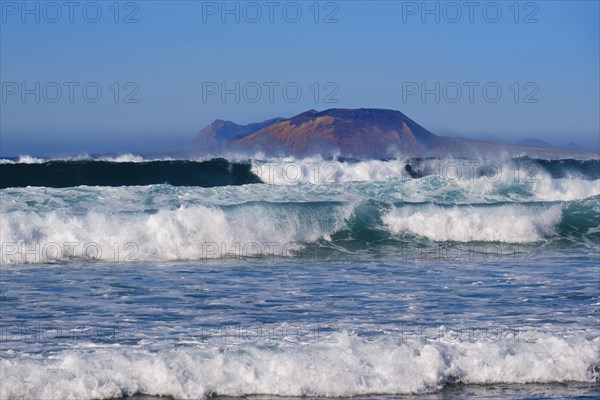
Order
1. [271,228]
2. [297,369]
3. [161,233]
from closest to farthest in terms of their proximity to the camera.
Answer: [297,369], [161,233], [271,228]

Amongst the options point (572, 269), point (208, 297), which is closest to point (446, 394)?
point (208, 297)

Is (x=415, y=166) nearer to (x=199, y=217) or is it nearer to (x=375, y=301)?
(x=199, y=217)

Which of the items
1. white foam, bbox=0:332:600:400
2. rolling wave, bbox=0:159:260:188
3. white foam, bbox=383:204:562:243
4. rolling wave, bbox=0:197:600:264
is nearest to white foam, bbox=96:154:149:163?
rolling wave, bbox=0:159:260:188

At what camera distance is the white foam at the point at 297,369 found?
23.2ft

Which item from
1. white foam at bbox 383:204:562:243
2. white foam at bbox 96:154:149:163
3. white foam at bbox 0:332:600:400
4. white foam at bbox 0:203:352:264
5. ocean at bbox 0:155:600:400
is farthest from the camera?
white foam at bbox 96:154:149:163

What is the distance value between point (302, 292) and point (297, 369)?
3963 mm

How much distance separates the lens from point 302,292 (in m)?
11.3

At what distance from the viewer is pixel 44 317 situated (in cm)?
961

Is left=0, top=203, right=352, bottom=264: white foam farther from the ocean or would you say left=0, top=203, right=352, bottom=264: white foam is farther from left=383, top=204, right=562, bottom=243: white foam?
left=383, top=204, right=562, bottom=243: white foam

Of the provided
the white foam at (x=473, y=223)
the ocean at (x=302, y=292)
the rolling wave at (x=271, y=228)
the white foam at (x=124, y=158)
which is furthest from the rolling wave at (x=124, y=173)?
the white foam at (x=473, y=223)

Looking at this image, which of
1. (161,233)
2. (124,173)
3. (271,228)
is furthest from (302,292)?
(124,173)

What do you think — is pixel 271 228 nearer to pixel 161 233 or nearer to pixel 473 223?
pixel 161 233

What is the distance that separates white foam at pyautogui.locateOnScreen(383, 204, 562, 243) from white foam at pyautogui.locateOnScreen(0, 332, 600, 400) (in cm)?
1080

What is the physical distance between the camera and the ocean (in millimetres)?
7289
